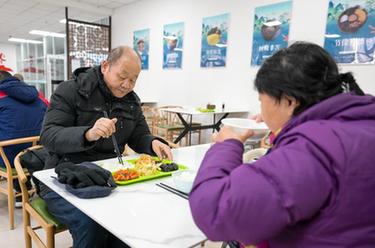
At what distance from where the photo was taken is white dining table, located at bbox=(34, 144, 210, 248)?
79 centimetres

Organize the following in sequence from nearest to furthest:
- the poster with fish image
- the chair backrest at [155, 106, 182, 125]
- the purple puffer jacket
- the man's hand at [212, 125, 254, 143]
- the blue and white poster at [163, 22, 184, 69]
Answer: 1. the purple puffer jacket
2. the man's hand at [212, 125, 254, 143]
3. the poster with fish image
4. the chair backrest at [155, 106, 182, 125]
5. the blue and white poster at [163, 22, 184, 69]

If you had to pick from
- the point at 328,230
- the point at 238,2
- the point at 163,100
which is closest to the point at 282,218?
the point at 328,230

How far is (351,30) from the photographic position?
3.61m

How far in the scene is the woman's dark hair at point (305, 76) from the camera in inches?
25.6

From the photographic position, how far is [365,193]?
0.55 metres

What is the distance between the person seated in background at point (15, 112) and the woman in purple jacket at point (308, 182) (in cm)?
232

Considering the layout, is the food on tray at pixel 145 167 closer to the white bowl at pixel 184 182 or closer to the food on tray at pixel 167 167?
the food on tray at pixel 167 167

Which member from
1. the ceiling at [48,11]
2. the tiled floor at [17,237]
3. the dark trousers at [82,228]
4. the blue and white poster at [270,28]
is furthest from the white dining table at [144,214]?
the ceiling at [48,11]

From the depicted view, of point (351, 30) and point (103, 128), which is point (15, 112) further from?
point (351, 30)

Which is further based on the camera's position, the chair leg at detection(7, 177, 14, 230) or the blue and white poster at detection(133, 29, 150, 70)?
the blue and white poster at detection(133, 29, 150, 70)

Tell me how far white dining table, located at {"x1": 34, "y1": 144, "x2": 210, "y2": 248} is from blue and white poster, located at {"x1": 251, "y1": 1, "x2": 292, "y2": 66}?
3528mm

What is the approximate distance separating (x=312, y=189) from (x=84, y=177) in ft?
2.66

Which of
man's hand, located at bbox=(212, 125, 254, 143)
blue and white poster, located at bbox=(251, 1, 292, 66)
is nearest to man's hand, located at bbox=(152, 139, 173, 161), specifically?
man's hand, located at bbox=(212, 125, 254, 143)

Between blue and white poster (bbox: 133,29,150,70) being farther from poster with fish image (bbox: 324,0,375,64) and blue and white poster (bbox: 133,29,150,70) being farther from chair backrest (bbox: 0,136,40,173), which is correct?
chair backrest (bbox: 0,136,40,173)
